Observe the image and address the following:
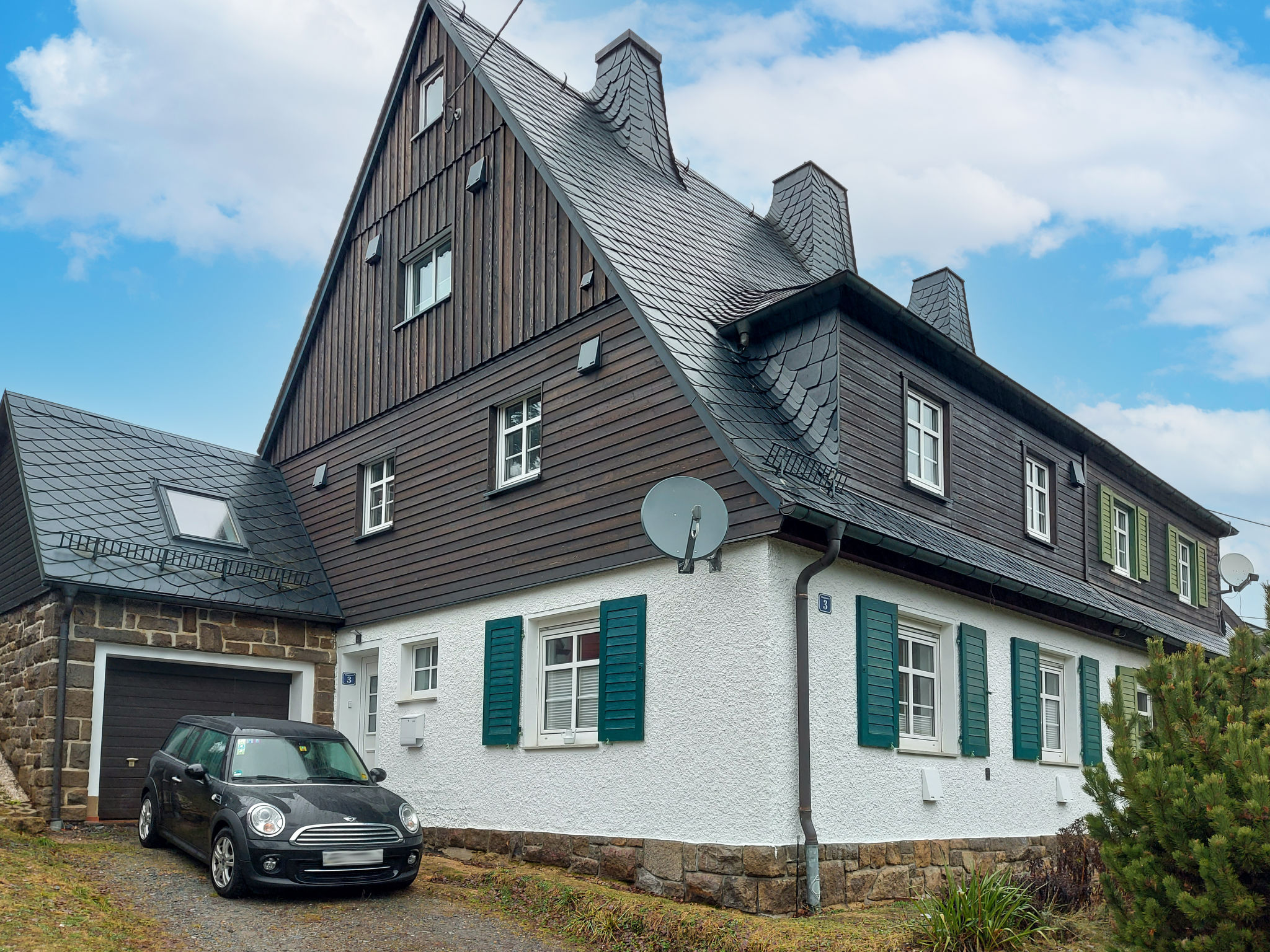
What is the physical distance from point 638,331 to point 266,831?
573 centimetres

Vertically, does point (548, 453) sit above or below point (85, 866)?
above

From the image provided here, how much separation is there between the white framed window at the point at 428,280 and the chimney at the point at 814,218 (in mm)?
A: 5909

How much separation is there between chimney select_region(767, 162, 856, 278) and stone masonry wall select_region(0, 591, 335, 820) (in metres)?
9.60

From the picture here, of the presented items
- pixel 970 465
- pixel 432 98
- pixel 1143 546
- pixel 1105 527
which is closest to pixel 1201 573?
pixel 1143 546

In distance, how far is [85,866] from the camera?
10844 mm

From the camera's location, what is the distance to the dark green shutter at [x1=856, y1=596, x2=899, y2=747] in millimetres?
10820

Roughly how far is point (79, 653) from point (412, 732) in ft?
12.9

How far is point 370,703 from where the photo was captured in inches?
615

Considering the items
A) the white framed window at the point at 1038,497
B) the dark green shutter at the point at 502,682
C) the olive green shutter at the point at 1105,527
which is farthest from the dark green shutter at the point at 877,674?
the olive green shutter at the point at 1105,527

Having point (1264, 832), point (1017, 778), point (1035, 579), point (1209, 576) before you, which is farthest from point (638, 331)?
point (1209, 576)

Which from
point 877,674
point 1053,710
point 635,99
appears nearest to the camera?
point 877,674

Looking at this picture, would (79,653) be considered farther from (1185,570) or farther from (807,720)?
(1185,570)

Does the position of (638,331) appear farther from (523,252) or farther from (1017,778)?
(1017,778)

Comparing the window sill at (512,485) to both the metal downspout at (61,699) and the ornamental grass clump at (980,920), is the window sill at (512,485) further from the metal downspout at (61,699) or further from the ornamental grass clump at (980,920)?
the ornamental grass clump at (980,920)
